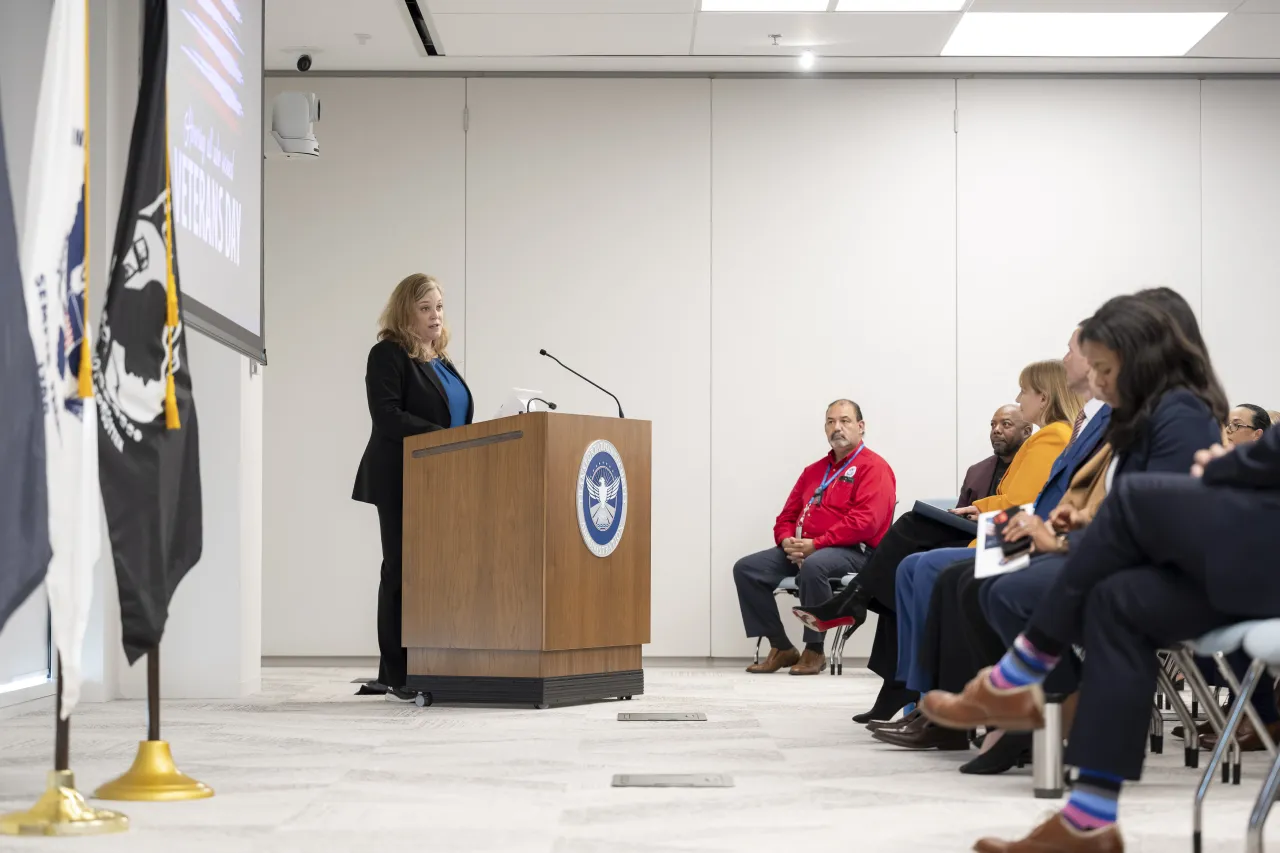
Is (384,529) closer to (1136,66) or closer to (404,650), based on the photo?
(404,650)

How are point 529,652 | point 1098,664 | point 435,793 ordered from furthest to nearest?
point 529,652
point 435,793
point 1098,664

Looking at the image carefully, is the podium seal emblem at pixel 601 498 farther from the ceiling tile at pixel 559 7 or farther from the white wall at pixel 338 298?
the white wall at pixel 338 298

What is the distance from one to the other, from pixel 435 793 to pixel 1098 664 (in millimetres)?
1483

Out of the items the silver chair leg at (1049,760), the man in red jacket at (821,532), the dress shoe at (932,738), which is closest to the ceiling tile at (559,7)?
the man in red jacket at (821,532)

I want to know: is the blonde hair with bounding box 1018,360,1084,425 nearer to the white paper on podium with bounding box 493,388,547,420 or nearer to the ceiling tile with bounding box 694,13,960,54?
the white paper on podium with bounding box 493,388,547,420

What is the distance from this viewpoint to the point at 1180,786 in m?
3.16

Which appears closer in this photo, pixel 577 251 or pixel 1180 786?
pixel 1180 786

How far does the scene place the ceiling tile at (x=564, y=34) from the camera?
6.84m

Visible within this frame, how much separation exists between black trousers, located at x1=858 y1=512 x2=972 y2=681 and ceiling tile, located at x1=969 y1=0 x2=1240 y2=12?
3352mm

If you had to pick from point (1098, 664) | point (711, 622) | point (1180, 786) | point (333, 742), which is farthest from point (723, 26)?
point (1098, 664)

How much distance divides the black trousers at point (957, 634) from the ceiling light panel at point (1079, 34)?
4.07 meters

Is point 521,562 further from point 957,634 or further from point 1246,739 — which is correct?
point 1246,739

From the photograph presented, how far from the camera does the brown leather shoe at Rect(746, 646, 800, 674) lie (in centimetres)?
715

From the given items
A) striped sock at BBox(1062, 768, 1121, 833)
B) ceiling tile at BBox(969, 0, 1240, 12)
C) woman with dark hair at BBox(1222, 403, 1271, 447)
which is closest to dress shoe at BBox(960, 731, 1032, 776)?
striped sock at BBox(1062, 768, 1121, 833)
